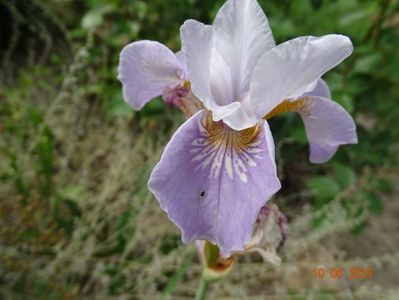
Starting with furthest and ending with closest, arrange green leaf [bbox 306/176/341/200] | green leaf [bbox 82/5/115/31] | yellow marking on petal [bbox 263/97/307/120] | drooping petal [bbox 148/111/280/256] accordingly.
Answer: green leaf [bbox 82/5/115/31], green leaf [bbox 306/176/341/200], yellow marking on petal [bbox 263/97/307/120], drooping petal [bbox 148/111/280/256]

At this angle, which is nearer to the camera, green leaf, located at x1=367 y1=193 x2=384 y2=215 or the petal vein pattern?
Answer: the petal vein pattern

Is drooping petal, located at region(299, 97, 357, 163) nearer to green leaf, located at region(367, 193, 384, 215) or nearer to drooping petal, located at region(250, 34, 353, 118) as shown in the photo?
drooping petal, located at region(250, 34, 353, 118)

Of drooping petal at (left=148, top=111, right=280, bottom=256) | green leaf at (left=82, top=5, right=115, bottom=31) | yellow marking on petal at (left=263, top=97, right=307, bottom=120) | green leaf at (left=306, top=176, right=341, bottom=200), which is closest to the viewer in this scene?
drooping petal at (left=148, top=111, right=280, bottom=256)

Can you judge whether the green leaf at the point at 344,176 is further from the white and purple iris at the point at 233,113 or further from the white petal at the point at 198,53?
the white petal at the point at 198,53

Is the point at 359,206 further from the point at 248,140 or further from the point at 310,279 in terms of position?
the point at 248,140

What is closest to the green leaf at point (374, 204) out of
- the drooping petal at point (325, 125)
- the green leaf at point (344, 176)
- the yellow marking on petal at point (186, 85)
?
the green leaf at point (344, 176)

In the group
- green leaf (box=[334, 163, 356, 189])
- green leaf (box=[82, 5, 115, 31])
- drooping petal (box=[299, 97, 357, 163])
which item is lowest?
green leaf (box=[334, 163, 356, 189])

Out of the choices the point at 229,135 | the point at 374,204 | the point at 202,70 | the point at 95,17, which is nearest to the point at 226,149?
the point at 229,135

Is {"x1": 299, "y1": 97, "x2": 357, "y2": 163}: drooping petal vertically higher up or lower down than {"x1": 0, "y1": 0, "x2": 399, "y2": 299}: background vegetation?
higher up

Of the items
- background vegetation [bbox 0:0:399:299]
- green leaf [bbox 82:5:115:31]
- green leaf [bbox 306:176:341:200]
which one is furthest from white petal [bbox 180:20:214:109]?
green leaf [bbox 82:5:115:31]
